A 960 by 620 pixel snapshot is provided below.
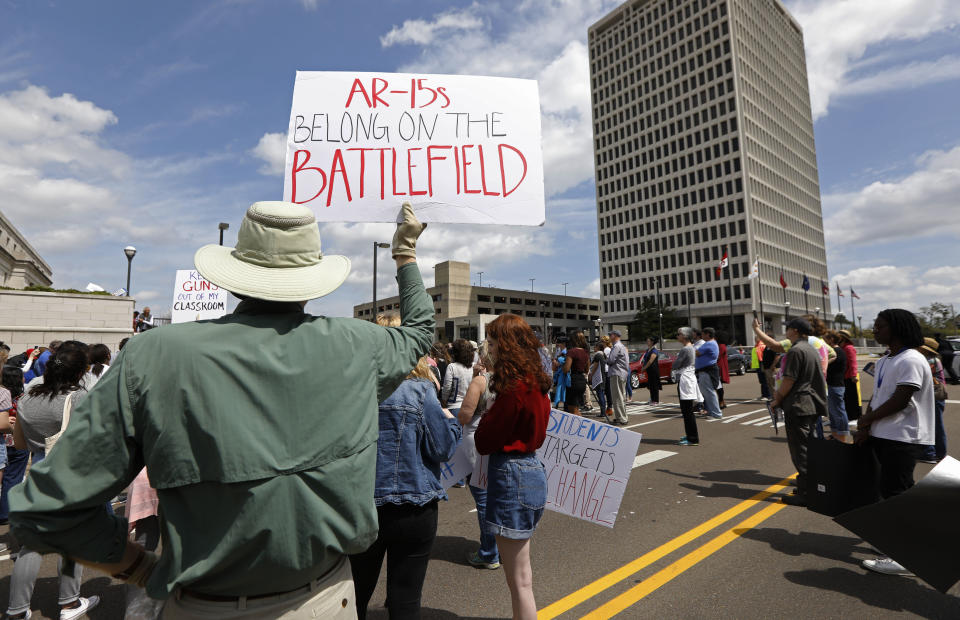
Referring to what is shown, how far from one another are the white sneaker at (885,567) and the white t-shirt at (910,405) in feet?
2.97

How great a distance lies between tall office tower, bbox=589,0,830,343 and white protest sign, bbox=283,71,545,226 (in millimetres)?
74732

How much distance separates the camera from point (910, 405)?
404 centimetres

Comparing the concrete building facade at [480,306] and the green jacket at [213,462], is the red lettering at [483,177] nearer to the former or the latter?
the green jacket at [213,462]

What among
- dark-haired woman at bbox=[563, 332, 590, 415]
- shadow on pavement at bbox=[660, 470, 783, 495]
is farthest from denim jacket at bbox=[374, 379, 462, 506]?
dark-haired woman at bbox=[563, 332, 590, 415]

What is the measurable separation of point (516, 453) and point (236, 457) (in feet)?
6.03

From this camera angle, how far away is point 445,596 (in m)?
3.63

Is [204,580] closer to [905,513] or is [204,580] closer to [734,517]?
[905,513]

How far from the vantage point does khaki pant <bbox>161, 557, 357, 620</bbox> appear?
54.2 inches

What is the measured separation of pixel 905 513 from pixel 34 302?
25189 millimetres

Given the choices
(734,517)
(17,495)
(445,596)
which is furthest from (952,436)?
(17,495)

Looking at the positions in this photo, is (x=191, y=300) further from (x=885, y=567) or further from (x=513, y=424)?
(x=885, y=567)

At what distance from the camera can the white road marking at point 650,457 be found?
7.49 m

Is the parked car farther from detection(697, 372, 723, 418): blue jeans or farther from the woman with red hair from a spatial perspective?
the woman with red hair

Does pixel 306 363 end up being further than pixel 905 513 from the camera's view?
No
